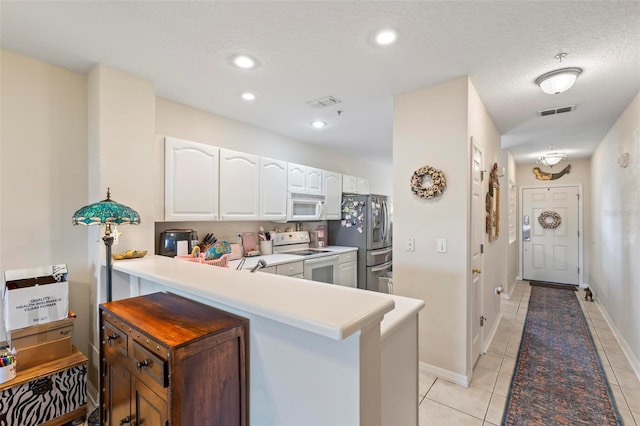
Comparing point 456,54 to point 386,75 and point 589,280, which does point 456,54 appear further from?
point 589,280

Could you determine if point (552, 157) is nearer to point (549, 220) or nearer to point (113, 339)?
point (549, 220)

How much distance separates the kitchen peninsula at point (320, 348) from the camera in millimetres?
990

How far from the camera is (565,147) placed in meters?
4.71

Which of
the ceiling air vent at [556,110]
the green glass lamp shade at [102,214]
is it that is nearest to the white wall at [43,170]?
the green glass lamp shade at [102,214]

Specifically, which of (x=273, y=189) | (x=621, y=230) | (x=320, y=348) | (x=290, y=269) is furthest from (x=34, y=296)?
(x=621, y=230)

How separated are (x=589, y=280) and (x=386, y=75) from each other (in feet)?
19.2

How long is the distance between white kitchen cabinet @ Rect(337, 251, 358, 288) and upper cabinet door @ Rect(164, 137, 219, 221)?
1.98 meters

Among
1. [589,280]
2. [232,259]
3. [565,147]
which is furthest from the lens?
[589,280]

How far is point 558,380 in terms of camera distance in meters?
2.48

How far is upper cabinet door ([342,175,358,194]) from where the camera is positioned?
195 inches

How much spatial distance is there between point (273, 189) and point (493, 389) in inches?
113

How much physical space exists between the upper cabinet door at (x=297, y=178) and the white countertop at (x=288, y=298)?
2.23 m

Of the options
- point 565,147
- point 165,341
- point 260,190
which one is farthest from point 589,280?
point 165,341

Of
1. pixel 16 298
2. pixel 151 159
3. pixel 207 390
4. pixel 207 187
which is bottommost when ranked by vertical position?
pixel 207 390
